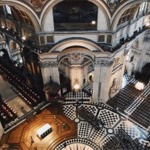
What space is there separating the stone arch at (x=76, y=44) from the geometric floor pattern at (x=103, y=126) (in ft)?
26.2

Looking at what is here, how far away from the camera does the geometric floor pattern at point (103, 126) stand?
21.5m

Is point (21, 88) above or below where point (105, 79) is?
below

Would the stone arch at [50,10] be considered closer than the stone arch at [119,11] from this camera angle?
No

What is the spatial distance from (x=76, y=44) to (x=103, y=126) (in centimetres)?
993

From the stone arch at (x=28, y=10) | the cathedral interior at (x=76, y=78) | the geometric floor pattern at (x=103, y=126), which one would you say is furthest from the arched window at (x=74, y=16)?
the geometric floor pattern at (x=103, y=126)

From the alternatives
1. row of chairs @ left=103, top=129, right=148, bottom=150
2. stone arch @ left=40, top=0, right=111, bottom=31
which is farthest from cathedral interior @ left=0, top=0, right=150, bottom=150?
row of chairs @ left=103, top=129, right=148, bottom=150

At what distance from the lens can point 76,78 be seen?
26.7 m

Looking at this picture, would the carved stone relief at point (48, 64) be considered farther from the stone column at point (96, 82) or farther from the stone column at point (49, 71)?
the stone column at point (96, 82)

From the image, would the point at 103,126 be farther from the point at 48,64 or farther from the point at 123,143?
the point at 48,64

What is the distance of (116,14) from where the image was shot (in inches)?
727

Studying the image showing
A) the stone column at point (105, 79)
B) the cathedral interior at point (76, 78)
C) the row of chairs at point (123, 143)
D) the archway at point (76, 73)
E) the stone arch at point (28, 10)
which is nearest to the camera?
the stone arch at point (28, 10)

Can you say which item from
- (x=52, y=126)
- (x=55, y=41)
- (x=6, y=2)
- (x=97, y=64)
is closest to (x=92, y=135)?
(x=52, y=126)

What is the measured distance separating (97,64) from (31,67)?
890 centimetres

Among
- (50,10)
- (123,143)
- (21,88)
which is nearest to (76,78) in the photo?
(21,88)
